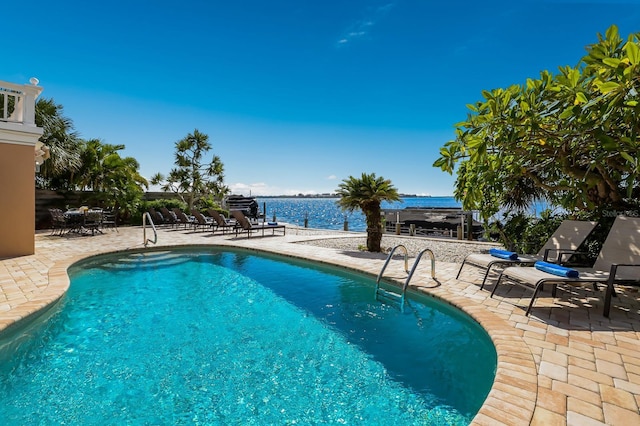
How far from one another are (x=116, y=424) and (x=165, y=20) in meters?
13.8

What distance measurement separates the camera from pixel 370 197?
10367 millimetres

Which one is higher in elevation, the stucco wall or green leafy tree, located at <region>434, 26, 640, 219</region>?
green leafy tree, located at <region>434, 26, 640, 219</region>

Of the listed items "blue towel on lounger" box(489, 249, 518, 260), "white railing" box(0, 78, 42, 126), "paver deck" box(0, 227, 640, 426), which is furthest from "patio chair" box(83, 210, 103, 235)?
"blue towel on lounger" box(489, 249, 518, 260)

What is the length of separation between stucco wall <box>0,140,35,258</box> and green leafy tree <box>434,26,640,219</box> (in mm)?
10488

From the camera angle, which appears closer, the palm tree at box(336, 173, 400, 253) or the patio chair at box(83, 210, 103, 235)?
the palm tree at box(336, 173, 400, 253)

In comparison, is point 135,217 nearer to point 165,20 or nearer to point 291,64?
point 165,20

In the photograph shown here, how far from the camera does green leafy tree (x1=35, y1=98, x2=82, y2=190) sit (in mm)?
16672

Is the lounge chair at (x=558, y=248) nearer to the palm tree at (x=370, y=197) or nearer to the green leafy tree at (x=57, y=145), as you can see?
the palm tree at (x=370, y=197)

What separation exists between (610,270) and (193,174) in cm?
2326

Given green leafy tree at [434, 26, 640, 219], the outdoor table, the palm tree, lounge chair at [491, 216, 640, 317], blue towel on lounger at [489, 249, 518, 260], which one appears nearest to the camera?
green leafy tree at [434, 26, 640, 219]

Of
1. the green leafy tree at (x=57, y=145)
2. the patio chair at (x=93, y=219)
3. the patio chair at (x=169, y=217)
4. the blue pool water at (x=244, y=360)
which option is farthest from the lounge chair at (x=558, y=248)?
the green leafy tree at (x=57, y=145)

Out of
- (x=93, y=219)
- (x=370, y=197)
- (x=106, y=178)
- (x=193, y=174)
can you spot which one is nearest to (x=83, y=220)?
(x=93, y=219)

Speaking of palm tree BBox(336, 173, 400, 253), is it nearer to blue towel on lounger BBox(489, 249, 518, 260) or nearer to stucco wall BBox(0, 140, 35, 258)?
blue towel on lounger BBox(489, 249, 518, 260)

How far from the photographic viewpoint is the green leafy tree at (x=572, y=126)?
351 centimetres
